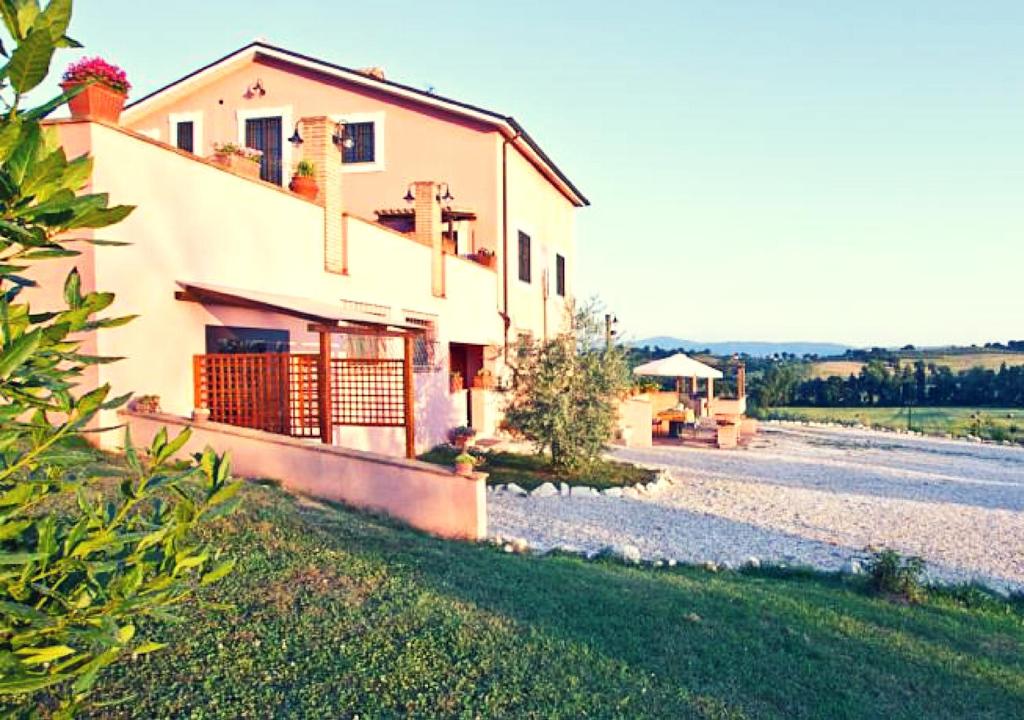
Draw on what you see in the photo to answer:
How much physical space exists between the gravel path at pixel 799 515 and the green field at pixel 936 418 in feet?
39.0

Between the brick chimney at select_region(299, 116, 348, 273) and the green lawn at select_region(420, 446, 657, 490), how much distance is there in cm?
457

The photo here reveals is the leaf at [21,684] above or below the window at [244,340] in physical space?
below

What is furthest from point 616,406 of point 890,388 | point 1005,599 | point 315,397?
point 890,388

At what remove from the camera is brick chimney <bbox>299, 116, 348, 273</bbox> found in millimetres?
14656

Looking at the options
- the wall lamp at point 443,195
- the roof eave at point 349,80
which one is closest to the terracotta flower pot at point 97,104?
the wall lamp at point 443,195

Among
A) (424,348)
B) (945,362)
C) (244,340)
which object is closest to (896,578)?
(244,340)

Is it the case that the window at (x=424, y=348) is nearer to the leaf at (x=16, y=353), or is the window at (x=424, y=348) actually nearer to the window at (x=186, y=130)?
the window at (x=186, y=130)

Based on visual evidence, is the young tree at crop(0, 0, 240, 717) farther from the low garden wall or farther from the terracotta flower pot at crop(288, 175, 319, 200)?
the terracotta flower pot at crop(288, 175, 319, 200)

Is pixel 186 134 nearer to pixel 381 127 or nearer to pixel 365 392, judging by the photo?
pixel 381 127

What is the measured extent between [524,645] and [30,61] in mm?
4639

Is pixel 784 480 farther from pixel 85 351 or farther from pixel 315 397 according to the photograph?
pixel 85 351

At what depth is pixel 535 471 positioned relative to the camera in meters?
16.0

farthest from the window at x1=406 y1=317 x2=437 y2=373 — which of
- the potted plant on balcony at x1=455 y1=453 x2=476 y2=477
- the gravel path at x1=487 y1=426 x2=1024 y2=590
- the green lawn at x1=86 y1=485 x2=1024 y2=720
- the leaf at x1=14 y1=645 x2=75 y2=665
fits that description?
the leaf at x1=14 y1=645 x2=75 y2=665

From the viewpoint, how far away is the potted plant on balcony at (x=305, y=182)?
14172 mm
